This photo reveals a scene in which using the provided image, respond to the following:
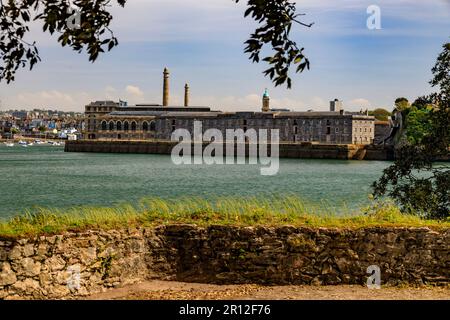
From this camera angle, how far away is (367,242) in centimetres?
886

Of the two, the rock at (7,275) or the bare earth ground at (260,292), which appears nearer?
the rock at (7,275)

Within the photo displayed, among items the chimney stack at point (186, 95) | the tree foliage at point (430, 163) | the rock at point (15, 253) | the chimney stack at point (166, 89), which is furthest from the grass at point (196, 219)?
the chimney stack at point (186, 95)

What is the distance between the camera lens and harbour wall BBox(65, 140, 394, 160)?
299 feet

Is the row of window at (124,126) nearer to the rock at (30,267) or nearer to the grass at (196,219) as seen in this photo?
the grass at (196,219)

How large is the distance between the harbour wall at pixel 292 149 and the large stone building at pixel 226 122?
11.6m

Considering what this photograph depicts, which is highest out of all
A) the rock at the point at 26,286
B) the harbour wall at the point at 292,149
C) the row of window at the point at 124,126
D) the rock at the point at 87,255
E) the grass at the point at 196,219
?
the row of window at the point at 124,126

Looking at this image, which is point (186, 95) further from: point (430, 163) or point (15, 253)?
point (15, 253)

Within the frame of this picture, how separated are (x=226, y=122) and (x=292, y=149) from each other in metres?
25.4

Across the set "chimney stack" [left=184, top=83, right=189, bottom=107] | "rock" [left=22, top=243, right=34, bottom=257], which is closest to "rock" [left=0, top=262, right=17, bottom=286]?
"rock" [left=22, top=243, right=34, bottom=257]

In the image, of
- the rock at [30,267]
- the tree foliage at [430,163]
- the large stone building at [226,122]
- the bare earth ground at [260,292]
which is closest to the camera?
the rock at [30,267]

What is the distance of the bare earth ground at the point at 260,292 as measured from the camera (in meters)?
8.23

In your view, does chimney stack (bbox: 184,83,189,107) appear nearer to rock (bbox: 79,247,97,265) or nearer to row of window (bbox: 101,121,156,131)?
row of window (bbox: 101,121,156,131)

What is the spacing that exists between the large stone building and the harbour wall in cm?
1158

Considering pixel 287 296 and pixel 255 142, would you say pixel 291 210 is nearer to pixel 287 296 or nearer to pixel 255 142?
pixel 287 296
